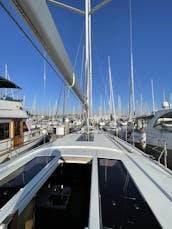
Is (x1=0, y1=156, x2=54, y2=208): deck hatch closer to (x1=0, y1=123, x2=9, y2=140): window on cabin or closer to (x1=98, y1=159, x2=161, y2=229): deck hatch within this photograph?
(x1=98, y1=159, x2=161, y2=229): deck hatch

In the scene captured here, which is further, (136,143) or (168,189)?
(136,143)

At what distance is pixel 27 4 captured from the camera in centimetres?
153

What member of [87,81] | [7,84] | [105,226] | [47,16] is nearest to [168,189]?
[105,226]

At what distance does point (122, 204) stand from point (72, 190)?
6.54 feet

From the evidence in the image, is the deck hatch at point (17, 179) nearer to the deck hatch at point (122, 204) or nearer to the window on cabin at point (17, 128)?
the deck hatch at point (122, 204)

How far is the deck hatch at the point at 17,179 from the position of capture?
2.29m

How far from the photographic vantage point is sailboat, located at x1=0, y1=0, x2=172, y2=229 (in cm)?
168

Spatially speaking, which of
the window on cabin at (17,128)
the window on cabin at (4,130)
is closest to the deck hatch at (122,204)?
the window on cabin at (4,130)

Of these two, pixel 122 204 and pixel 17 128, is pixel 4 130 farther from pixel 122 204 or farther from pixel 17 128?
A: pixel 122 204

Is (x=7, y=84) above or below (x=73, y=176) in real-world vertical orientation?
above

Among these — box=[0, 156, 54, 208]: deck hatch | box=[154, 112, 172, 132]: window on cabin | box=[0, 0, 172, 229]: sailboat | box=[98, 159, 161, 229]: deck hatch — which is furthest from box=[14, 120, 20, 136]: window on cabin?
box=[154, 112, 172, 132]: window on cabin

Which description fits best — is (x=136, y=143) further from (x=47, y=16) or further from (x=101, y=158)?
(x=47, y=16)

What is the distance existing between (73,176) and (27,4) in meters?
3.31

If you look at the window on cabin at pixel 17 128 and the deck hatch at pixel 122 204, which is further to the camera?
the window on cabin at pixel 17 128
